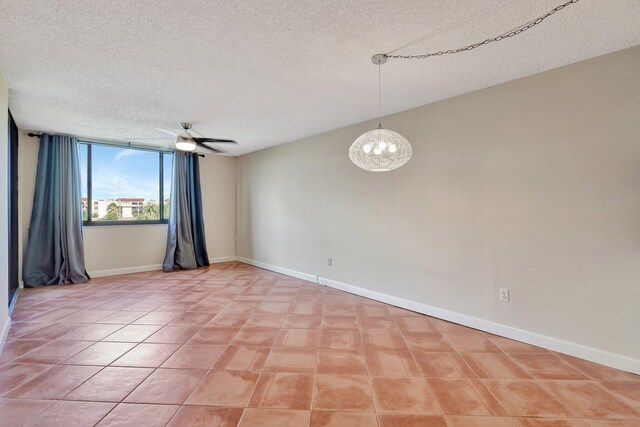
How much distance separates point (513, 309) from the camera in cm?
260

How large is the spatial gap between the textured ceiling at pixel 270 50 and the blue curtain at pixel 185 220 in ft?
7.05

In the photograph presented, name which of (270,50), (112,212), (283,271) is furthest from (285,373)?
(112,212)

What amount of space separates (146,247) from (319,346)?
4.36 meters

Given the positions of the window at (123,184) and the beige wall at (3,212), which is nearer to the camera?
the beige wall at (3,212)

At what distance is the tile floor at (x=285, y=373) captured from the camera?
64.4 inches

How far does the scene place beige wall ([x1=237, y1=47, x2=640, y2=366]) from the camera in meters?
2.12

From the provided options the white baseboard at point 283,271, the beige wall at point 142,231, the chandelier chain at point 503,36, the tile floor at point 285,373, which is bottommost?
the tile floor at point 285,373

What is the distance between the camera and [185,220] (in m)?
5.49

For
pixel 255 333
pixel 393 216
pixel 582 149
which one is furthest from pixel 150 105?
pixel 582 149

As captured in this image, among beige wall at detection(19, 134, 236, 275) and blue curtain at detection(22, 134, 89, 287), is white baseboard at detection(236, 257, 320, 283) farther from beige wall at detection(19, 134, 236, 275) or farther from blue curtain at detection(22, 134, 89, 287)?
blue curtain at detection(22, 134, 89, 287)

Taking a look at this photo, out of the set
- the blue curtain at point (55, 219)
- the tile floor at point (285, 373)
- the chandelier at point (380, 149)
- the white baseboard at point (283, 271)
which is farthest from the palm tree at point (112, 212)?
the chandelier at point (380, 149)

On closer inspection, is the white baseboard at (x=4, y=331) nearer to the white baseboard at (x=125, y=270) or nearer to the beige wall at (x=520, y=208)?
the white baseboard at (x=125, y=270)

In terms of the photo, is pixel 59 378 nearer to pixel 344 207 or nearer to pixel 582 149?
pixel 344 207

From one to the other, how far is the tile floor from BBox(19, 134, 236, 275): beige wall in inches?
64.9
